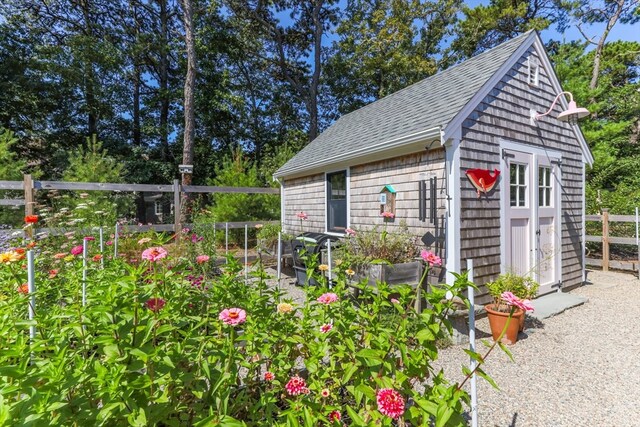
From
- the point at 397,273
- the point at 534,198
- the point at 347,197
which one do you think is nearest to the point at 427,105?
the point at 347,197

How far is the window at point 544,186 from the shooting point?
5555 millimetres

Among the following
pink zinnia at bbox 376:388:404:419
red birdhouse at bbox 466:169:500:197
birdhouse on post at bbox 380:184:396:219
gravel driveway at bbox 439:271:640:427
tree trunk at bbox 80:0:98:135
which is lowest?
gravel driveway at bbox 439:271:640:427

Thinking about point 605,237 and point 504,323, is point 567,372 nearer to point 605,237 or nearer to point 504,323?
point 504,323

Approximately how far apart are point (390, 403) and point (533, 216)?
5.33 m

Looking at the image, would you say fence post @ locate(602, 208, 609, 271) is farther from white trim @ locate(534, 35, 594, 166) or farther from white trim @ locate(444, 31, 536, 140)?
white trim @ locate(444, 31, 536, 140)

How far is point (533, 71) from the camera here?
18.4 ft

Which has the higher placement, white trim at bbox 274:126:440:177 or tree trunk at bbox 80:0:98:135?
tree trunk at bbox 80:0:98:135

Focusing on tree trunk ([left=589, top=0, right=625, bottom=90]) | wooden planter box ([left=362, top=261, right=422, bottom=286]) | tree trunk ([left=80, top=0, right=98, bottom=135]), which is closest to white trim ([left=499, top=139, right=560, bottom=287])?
wooden planter box ([left=362, top=261, right=422, bottom=286])

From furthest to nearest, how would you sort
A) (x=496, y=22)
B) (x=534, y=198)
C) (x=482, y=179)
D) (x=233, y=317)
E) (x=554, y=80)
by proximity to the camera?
(x=496, y=22)
(x=554, y=80)
(x=534, y=198)
(x=482, y=179)
(x=233, y=317)

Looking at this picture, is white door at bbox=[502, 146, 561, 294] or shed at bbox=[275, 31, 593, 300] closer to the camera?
shed at bbox=[275, 31, 593, 300]

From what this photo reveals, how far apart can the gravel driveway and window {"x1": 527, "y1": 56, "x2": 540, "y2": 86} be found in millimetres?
3935

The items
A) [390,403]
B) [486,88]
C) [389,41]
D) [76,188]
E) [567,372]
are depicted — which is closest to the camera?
[390,403]

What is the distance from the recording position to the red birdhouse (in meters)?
4.48

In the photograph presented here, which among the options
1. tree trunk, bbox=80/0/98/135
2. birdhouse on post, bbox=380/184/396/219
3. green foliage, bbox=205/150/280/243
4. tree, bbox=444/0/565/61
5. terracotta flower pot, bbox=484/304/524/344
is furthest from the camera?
tree, bbox=444/0/565/61
